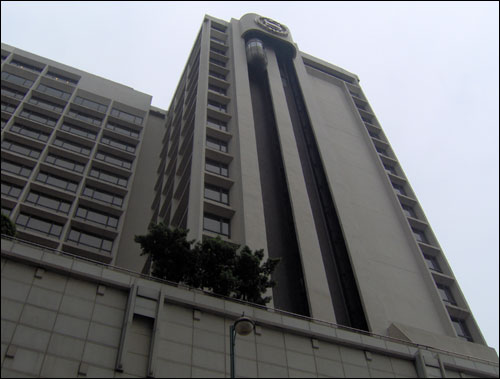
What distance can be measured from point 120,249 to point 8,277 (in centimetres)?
2920

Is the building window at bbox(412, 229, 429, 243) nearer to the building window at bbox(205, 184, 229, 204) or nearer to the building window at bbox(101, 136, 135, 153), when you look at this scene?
the building window at bbox(205, 184, 229, 204)

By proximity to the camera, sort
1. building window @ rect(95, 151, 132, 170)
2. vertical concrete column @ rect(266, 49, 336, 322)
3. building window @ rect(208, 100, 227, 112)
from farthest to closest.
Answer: building window @ rect(95, 151, 132, 170) → building window @ rect(208, 100, 227, 112) → vertical concrete column @ rect(266, 49, 336, 322)

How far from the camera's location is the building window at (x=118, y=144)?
2364 inches

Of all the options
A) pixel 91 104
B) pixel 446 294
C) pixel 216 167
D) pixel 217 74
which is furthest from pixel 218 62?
pixel 446 294

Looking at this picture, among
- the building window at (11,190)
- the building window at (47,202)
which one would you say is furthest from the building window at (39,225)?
the building window at (11,190)

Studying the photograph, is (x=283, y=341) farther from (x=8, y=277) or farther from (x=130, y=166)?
(x=130, y=166)

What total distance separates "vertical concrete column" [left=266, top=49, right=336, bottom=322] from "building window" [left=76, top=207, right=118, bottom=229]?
62.9 feet

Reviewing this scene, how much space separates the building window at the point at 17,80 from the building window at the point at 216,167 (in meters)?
31.7

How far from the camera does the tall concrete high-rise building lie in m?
24.7

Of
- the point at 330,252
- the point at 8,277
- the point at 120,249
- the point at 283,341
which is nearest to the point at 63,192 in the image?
the point at 120,249

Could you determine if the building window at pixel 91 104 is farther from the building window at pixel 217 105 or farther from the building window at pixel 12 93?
the building window at pixel 217 105

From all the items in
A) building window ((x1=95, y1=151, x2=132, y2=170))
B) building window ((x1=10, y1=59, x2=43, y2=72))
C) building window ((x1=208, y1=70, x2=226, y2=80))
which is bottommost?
building window ((x1=95, y1=151, x2=132, y2=170))

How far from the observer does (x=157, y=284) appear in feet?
77.1

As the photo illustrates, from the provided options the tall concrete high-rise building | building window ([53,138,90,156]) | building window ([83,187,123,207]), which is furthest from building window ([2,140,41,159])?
building window ([83,187,123,207])
